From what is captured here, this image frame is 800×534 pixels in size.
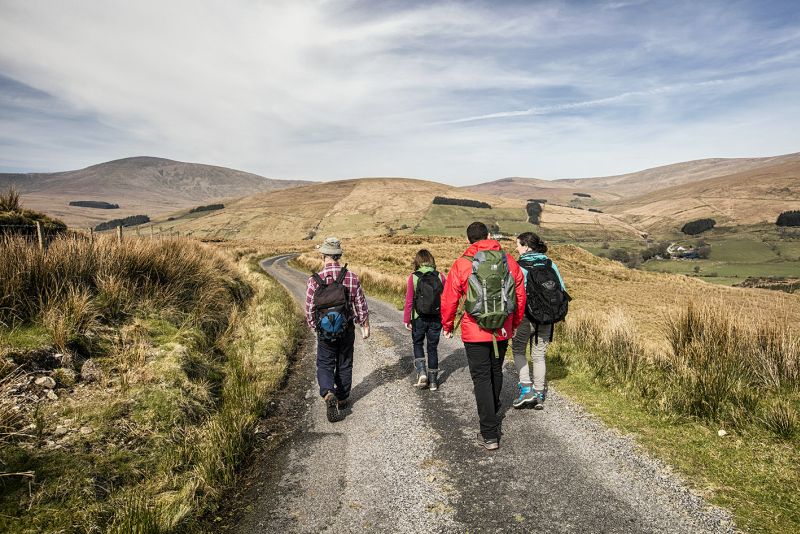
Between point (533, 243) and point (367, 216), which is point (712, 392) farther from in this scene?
point (367, 216)

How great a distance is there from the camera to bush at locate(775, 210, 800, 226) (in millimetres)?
122875

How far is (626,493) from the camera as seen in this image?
3.76 m

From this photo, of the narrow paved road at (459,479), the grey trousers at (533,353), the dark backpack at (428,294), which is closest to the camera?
the narrow paved road at (459,479)

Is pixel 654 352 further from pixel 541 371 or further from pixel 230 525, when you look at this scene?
pixel 230 525

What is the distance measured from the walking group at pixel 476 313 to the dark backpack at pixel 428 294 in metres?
0.02

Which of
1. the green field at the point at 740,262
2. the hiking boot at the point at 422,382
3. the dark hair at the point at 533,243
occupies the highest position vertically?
the dark hair at the point at 533,243

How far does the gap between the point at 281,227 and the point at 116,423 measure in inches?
4911

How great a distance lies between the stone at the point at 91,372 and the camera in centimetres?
561

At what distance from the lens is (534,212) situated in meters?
149

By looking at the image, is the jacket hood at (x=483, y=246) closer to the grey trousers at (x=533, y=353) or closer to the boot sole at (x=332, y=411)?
the grey trousers at (x=533, y=353)

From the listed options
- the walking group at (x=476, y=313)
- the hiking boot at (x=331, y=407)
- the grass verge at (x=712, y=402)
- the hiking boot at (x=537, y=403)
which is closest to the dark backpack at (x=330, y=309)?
the walking group at (x=476, y=313)

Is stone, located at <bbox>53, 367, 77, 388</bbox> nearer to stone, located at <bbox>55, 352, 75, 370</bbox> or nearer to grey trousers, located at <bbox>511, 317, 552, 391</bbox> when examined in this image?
stone, located at <bbox>55, 352, 75, 370</bbox>

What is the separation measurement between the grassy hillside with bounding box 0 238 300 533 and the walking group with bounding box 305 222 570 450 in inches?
61.4

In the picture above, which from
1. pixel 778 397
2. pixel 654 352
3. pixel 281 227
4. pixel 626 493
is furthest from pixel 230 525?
pixel 281 227
